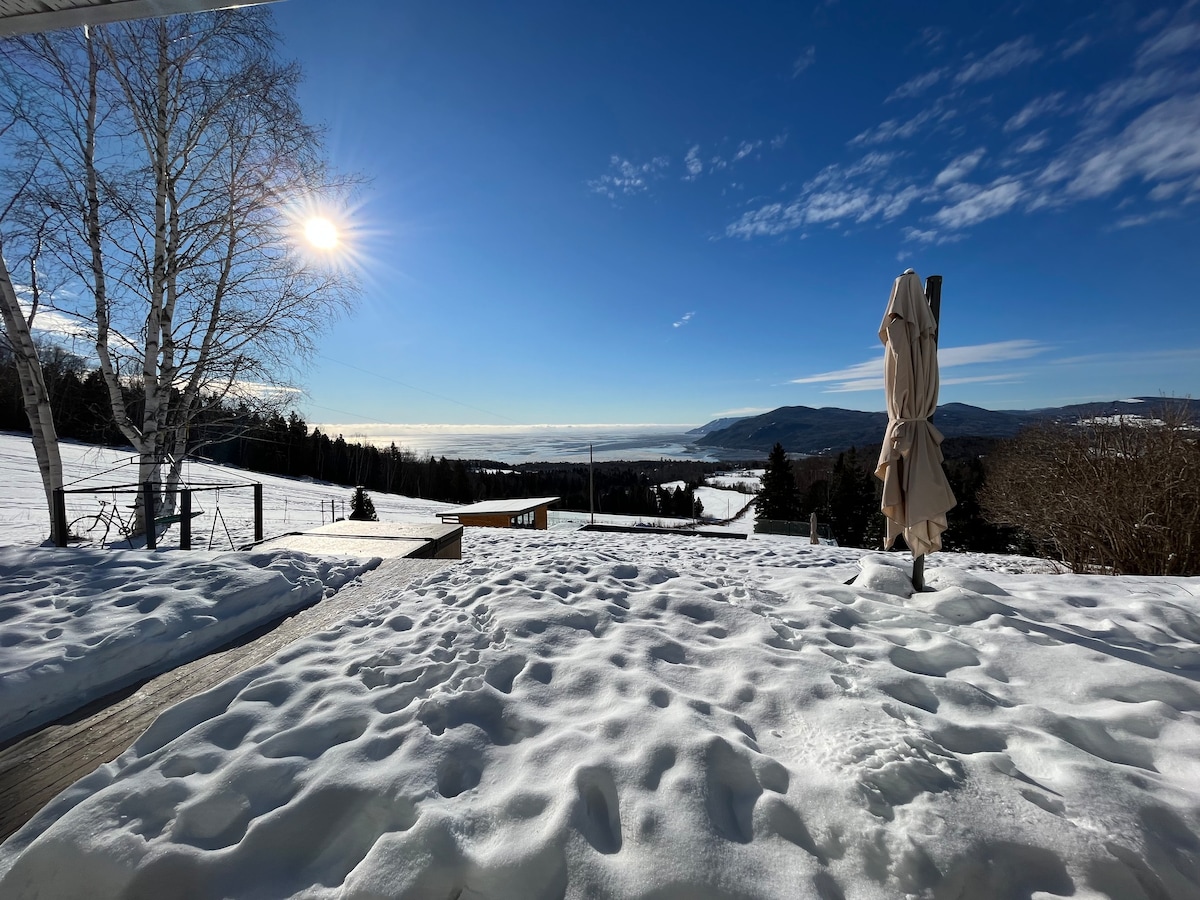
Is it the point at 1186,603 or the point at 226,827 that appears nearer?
the point at 226,827

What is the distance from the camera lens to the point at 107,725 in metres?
2.22

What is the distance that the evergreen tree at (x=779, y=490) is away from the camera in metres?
29.6

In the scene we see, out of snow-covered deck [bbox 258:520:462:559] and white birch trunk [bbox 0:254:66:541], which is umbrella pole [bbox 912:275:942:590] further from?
white birch trunk [bbox 0:254:66:541]

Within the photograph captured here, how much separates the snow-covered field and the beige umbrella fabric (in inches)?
33.8

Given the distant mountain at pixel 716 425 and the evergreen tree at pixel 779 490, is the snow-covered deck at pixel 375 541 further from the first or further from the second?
the distant mountain at pixel 716 425

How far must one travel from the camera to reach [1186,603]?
3.48 meters

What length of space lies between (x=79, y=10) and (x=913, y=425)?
19.1 feet

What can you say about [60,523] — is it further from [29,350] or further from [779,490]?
[779,490]

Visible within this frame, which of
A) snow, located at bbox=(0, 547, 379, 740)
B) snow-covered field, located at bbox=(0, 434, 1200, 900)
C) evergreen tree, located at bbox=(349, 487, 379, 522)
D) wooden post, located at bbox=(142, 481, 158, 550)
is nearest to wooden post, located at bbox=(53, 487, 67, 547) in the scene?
wooden post, located at bbox=(142, 481, 158, 550)

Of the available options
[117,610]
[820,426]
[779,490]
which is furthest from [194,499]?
[820,426]

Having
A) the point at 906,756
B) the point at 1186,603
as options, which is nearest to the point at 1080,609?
the point at 1186,603

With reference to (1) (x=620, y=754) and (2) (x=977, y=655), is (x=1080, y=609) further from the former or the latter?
(1) (x=620, y=754)

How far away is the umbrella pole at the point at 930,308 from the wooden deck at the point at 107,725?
462cm

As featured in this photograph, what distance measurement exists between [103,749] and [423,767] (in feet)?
5.05
